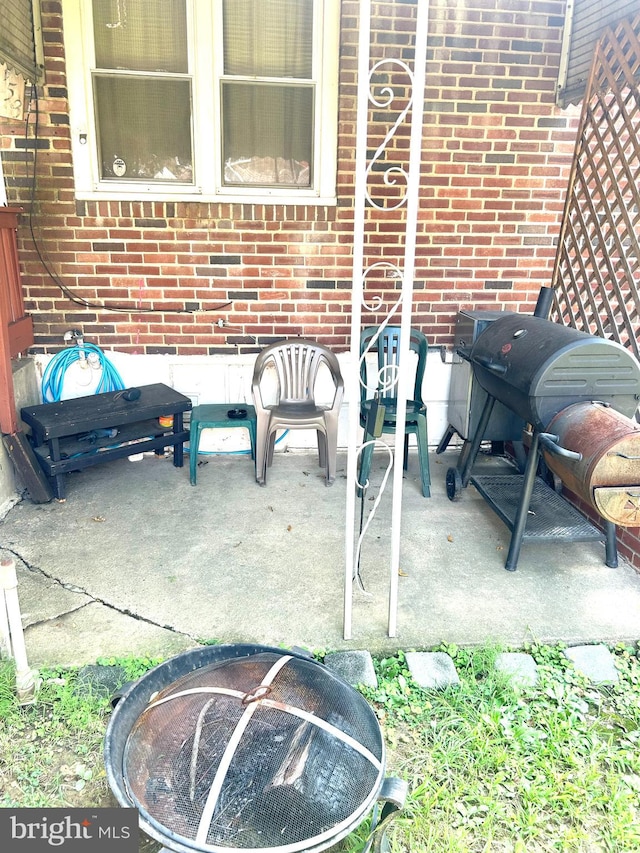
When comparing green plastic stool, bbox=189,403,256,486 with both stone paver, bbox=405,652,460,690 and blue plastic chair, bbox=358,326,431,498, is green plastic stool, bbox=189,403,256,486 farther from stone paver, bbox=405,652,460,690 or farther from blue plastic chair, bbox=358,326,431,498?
stone paver, bbox=405,652,460,690

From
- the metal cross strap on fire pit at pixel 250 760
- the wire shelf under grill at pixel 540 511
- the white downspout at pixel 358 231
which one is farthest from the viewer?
the wire shelf under grill at pixel 540 511

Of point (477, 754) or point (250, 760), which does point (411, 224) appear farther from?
point (477, 754)

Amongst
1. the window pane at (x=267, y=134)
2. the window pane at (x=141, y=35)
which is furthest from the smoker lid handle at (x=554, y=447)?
the window pane at (x=141, y=35)

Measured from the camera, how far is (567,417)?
2646 millimetres

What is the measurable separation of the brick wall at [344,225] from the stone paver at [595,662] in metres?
2.40

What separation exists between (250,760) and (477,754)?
86 centimetres

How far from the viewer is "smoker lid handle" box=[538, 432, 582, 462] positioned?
8.08ft

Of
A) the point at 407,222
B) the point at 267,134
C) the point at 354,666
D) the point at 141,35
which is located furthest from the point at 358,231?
the point at 141,35

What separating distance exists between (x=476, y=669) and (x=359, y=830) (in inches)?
31.3

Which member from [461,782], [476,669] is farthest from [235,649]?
[476,669]

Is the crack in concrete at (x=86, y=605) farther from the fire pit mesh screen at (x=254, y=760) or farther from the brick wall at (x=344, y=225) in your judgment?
the brick wall at (x=344, y=225)

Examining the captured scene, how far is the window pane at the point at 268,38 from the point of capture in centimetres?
371

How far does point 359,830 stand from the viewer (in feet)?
5.60

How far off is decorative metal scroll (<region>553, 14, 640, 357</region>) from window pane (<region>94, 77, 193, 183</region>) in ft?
7.85
